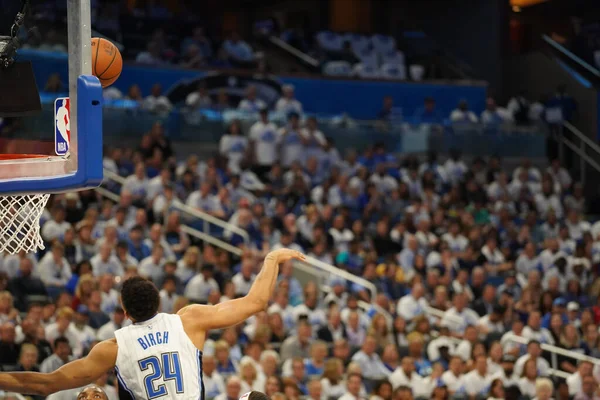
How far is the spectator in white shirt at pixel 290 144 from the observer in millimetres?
17766

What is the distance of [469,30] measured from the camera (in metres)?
25.3

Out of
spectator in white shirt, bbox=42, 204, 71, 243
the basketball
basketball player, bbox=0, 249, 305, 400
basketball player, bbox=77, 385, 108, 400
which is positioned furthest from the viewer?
spectator in white shirt, bbox=42, 204, 71, 243

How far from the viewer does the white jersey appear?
5289 mm

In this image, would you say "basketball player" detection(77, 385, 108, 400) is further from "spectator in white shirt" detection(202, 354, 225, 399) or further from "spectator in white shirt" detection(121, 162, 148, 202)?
"spectator in white shirt" detection(121, 162, 148, 202)

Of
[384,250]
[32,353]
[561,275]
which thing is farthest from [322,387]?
[561,275]

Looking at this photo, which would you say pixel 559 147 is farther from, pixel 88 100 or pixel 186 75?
pixel 88 100

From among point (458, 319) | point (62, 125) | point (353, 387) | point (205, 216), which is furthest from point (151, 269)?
point (62, 125)

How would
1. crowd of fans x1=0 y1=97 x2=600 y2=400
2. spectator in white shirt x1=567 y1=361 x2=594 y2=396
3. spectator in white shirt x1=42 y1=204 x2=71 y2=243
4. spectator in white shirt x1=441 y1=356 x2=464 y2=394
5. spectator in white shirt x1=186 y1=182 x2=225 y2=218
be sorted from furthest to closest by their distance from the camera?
1. spectator in white shirt x1=186 y1=182 x2=225 y2=218
2. spectator in white shirt x1=42 y1=204 x2=71 y2=243
3. spectator in white shirt x1=567 y1=361 x2=594 y2=396
4. spectator in white shirt x1=441 y1=356 x2=464 y2=394
5. crowd of fans x1=0 y1=97 x2=600 y2=400

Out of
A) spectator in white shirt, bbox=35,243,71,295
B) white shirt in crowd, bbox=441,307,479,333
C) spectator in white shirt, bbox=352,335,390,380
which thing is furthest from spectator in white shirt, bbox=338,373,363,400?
spectator in white shirt, bbox=35,243,71,295

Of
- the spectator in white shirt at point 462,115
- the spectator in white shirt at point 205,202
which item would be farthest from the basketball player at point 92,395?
the spectator in white shirt at point 462,115

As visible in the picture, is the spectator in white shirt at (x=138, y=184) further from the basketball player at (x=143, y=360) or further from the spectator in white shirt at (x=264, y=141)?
the basketball player at (x=143, y=360)

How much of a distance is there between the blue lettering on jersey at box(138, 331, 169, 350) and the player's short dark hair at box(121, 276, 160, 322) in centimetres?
10

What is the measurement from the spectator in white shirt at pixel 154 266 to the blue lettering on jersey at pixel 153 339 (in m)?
7.89

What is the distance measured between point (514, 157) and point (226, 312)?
580 inches
